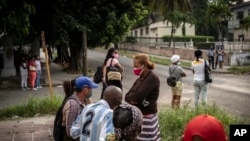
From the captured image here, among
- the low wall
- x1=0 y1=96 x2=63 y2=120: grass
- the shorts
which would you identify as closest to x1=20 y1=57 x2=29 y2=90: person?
x1=0 y1=96 x2=63 y2=120: grass

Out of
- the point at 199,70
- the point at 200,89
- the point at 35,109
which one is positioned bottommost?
the point at 35,109

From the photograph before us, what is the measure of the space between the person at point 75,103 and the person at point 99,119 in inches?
19.2

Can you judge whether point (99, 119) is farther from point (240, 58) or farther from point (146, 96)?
point (240, 58)

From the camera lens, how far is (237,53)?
110 feet

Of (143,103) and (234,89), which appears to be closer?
(143,103)

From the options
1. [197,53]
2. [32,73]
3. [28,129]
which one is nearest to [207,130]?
[28,129]

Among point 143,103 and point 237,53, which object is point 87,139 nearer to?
point 143,103

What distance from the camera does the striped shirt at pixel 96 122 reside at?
3859mm

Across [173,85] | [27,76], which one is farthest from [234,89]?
[27,76]

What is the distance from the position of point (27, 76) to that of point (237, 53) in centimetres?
1928

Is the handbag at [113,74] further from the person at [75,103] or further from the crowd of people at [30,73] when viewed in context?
the crowd of people at [30,73]

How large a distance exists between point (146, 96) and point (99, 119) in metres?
2.00

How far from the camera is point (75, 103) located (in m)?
4.98

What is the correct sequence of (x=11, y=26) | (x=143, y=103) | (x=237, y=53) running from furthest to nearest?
(x=237, y=53), (x=11, y=26), (x=143, y=103)
